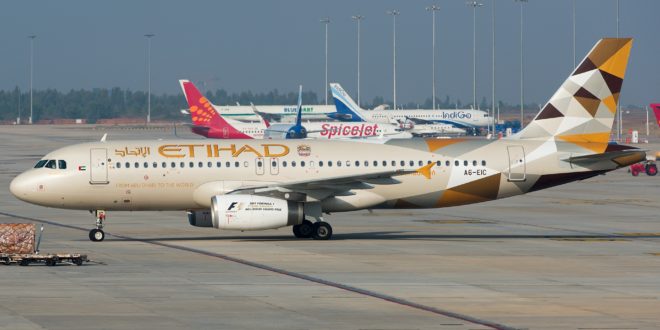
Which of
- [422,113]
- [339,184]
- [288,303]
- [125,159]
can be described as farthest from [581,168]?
[422,113]

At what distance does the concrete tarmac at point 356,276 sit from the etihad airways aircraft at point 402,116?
118816 millimetres

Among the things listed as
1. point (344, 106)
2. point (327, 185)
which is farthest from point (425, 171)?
point (344, 106)

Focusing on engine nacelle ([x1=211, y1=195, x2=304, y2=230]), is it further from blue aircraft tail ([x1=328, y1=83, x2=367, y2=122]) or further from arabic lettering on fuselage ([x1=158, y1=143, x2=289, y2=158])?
blue aircraft tail ([x1=328, y1=83, x2=367, y2=122])

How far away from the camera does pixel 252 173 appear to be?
42.3 meters

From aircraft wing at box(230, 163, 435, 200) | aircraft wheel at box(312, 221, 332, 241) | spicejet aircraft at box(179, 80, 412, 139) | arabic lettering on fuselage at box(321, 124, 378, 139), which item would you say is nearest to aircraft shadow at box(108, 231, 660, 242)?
aircraft wheel at box(312, 221, 332, 241)

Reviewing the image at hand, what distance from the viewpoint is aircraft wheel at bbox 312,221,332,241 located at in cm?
4247

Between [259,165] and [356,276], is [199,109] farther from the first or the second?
[356,276]

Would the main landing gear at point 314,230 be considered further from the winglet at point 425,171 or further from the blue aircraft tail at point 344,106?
the blue aircraft tail at point 344,106

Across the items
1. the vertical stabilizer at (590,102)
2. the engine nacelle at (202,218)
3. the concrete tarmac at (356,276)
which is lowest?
the concrete tarmac at (356,276)

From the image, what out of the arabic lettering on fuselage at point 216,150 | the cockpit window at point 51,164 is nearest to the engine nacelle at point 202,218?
the arabic lettering on fuselage at point 216,150

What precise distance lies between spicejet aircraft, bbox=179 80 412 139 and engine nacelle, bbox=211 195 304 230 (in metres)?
83.3

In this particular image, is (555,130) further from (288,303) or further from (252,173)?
(288,303)

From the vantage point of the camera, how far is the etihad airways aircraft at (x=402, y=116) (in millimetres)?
172750

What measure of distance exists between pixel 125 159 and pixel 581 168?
50.8 feet
